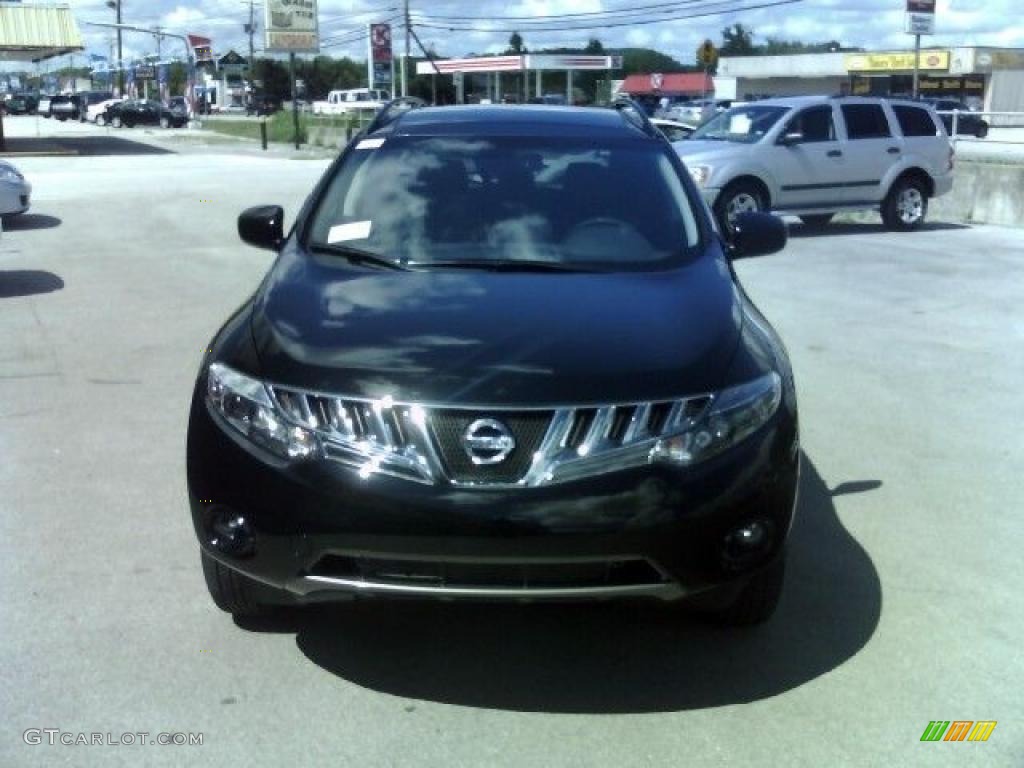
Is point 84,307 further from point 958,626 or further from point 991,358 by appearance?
point 958,626

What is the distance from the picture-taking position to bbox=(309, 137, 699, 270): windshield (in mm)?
4680

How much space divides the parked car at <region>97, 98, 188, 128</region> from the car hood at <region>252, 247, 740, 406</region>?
6739 centimetres

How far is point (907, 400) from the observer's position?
7488 millimetres

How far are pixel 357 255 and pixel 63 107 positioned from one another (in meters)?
81.8

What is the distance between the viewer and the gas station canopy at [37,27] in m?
37.9

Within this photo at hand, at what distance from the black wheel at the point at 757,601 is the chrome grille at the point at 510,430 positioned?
0.73 m

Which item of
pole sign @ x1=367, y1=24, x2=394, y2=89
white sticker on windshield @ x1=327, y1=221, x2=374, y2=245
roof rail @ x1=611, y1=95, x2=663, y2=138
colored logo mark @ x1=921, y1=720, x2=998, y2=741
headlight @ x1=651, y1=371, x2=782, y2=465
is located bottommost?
colored logo mark @ x1=921, y1=720, x2=998, y2=741

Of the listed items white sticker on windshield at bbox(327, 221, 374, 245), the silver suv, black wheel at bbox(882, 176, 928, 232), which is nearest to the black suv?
white sticker on windshield at bbox(327, 221, 374, 245)

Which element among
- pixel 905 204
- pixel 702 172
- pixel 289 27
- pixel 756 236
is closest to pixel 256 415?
pixel 756 236

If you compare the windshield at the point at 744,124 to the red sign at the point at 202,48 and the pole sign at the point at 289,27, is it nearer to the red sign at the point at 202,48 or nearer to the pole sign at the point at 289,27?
the pole sign at the point at 289,27

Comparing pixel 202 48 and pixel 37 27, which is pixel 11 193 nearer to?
pixel 37 27

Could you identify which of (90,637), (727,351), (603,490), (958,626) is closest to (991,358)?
(958,626)

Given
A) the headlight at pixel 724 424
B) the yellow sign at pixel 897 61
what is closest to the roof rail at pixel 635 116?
the headlight at pixel 724 424

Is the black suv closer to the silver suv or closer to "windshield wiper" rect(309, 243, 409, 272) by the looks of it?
"windshield wiper" rect(309, 243, 409, 272)
